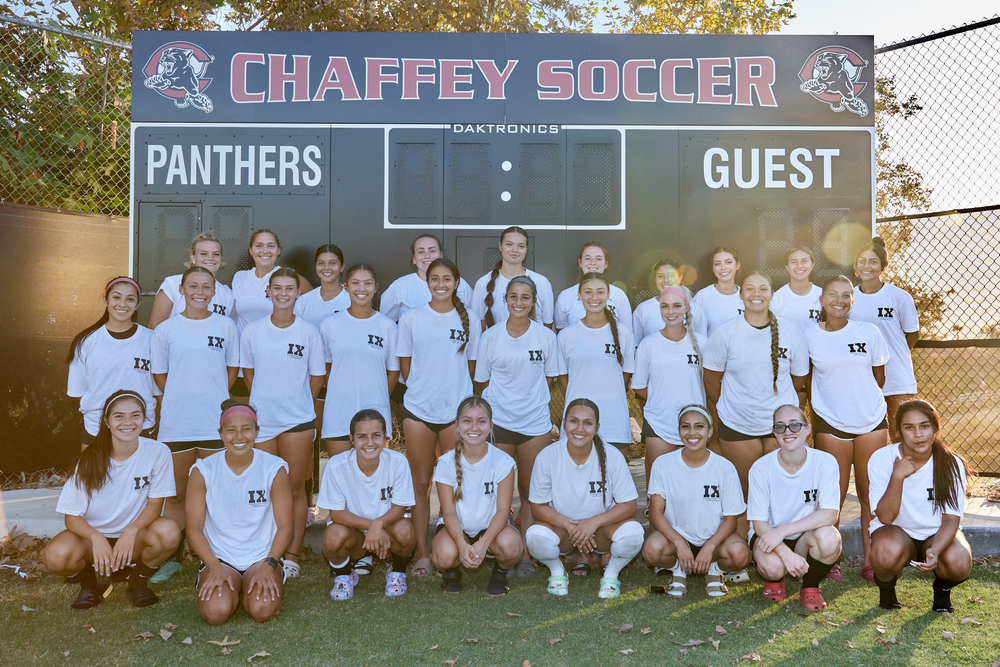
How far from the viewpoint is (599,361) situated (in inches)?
189

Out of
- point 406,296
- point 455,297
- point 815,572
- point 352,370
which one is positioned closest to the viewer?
point 815,572

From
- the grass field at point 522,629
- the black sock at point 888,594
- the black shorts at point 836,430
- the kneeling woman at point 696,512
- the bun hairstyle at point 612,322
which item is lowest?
the grass field at point 522,629

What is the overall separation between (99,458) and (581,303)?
3.26m

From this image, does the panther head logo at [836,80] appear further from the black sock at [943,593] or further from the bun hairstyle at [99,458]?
the bun hairstyle at [99,458]

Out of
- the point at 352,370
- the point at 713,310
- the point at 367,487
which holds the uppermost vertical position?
the point at 713,310

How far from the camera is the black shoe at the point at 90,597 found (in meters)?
4.12

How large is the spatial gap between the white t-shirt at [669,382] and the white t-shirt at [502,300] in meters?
0.96

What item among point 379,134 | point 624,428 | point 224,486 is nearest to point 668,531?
point 624,428

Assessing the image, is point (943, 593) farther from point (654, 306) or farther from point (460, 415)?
point (460, 415)

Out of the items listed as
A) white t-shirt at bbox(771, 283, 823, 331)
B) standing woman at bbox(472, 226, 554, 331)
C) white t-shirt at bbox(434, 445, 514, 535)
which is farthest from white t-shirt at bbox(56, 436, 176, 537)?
white t-shirt at bbox(771, 283, 823, 331)

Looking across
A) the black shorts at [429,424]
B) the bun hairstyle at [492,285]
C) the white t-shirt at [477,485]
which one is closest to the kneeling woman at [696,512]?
the white t-shirt at [477,485]

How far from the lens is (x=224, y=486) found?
13.5 ft

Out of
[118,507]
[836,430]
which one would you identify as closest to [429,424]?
[118,507]

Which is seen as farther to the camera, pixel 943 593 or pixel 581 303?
pixel 581 303
